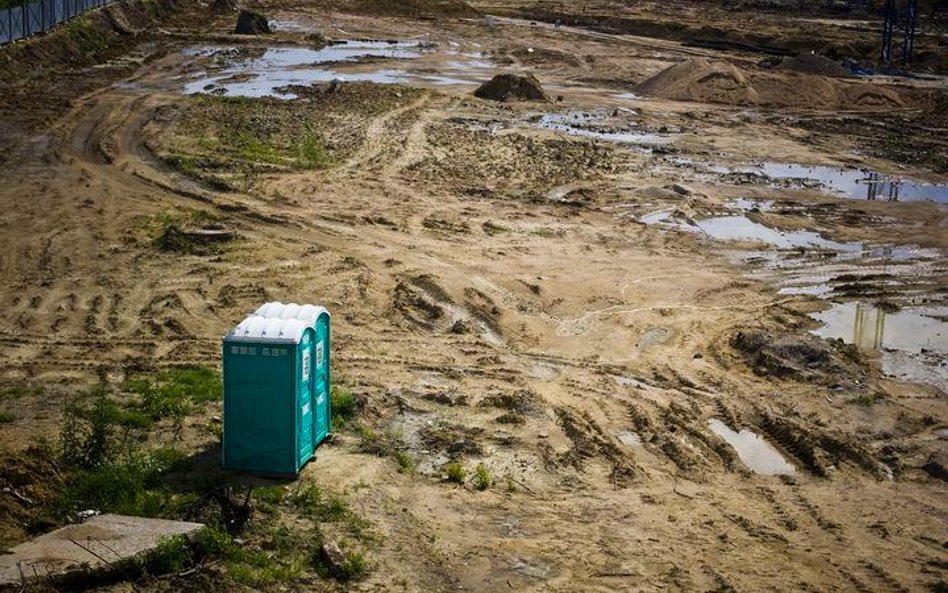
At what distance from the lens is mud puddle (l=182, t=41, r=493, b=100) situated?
1492 inches

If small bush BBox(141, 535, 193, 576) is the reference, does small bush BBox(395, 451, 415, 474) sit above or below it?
below

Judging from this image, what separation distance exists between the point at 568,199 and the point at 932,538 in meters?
15.2

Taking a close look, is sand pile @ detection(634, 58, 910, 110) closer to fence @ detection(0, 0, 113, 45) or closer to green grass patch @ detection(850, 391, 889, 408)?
fence @ detection(0, 0, 113, 45)

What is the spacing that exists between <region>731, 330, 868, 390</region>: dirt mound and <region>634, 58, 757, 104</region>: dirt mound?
24466 mm

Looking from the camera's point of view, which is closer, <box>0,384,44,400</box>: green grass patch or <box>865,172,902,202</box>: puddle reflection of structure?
<box>0,384,44,400</box>: green grass patch

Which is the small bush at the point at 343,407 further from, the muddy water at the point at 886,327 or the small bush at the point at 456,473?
the muddy water at the point at 886,327

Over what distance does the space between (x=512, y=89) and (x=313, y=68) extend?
31.7 ft

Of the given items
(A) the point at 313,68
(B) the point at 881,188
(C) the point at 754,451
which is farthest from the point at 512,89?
(C) the point at 754,451

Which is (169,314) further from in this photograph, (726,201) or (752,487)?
(726,201)

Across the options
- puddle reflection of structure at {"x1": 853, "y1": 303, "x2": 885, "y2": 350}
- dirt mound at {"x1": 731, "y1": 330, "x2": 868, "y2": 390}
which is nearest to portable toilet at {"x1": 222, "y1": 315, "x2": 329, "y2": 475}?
dirt mound at {"x1": 731, "y1": 330, "x2": 868, "y2": 390}

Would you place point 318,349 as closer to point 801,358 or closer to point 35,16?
point 801,358

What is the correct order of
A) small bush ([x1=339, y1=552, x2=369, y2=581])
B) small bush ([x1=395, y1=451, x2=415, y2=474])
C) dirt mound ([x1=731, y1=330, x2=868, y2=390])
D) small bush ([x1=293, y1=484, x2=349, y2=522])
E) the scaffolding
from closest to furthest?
small bush ([x1=339, y1=552, x2=369, y2=581])
small bush ([x1=293, y1=484, x2=349, y2=522])
small bush ([x1=395, y1=451, x2=415, y2=474])
dirt mound ([x1=731, y1=330, x2=868, y2=390])
the scaffolding

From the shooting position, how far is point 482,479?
37.9 ft

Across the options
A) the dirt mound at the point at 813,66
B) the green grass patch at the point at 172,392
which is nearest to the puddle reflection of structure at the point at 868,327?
the green grass patch at the point at 172,392
